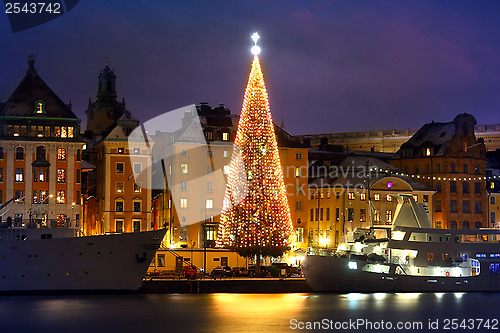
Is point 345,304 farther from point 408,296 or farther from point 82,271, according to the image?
point 82,271

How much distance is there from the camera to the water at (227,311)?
52.8 meters

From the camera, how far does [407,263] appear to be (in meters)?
73.2

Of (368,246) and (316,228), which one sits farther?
(316,228)

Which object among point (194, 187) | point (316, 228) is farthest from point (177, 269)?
point (316, 228)

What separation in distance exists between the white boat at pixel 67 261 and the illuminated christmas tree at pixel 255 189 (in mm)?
7440

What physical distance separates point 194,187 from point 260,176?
20.0m

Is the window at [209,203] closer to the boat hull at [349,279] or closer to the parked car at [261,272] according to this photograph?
the parked car at [261,272]

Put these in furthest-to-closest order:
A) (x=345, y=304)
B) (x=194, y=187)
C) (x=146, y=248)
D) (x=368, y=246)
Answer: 1. (x=194, y=187)
2. (x=368, y=246)
3. (x=146, y=248)
4. (x=345, y=304)

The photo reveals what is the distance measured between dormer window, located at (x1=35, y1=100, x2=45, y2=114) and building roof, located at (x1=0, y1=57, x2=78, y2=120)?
275mm

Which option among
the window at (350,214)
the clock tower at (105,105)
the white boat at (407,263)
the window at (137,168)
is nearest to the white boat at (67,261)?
the white boat at (407,263)

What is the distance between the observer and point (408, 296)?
227 feet

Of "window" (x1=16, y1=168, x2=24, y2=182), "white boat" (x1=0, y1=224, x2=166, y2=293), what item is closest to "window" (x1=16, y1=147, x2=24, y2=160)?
"window" (x1=16, y1=168, x2=24, y2=182)

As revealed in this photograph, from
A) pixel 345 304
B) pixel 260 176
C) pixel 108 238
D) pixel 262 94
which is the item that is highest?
pixel 262 94

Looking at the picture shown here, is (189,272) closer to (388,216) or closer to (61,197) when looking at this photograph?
(61,197)
